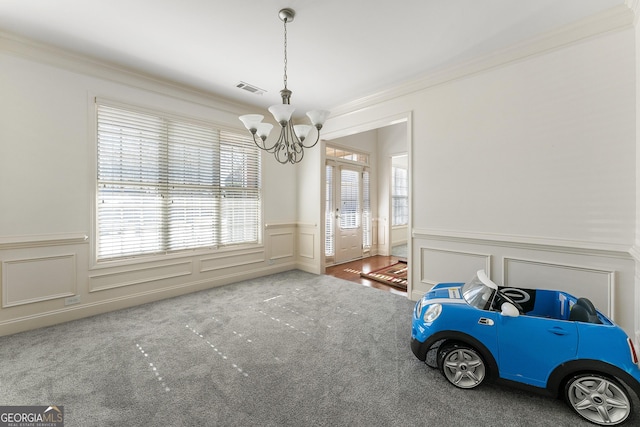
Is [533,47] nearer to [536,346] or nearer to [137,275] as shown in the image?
[536,346]

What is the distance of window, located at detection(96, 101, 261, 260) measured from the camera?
11.0 feet

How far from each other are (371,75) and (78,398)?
414 cm

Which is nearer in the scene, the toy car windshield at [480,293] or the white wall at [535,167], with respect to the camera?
the toy car windshield at [480,293]

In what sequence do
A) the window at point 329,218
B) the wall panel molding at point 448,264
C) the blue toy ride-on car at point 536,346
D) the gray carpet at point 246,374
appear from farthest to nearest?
1. the window at point 329,218
2. the wall panel molding at point 448,264
3. the gray carpet at point 246,374
4. the blue toy ride-on car at point 536,346

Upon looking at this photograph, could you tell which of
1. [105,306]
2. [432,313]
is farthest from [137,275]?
[432,313]

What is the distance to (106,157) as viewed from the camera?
3307 millimetres

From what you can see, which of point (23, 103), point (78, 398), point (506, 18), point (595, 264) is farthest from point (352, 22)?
point (78, 398)

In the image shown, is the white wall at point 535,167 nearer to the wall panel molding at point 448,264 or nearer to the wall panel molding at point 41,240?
the wall panel molding at point 448,264

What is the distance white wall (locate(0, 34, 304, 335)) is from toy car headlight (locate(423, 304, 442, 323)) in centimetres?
339

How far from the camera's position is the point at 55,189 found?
117 inches

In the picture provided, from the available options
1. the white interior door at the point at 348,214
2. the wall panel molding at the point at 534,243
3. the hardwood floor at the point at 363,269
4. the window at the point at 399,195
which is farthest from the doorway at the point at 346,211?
the wall panel molding at the point at 534,243

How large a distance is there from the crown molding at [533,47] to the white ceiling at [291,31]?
66 millimetres

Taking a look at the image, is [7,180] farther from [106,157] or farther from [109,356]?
[109,356]

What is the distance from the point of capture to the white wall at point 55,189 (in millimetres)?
2734
